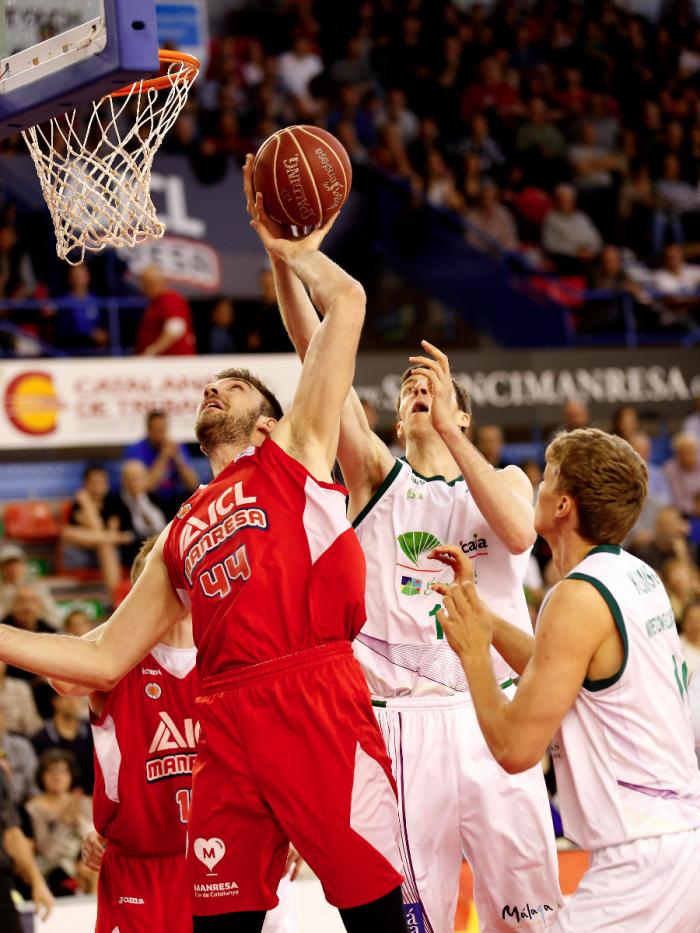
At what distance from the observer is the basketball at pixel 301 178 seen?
162 inches

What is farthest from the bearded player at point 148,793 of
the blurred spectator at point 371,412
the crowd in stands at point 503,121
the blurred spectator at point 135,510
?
the crowd in stands at point 503,121

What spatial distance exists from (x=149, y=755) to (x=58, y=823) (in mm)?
3604

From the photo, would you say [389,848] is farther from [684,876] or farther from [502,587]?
[502,587]

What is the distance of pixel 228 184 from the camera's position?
524 inches

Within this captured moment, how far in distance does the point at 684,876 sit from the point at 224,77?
12.9 m

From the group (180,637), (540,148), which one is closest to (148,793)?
(180,637)

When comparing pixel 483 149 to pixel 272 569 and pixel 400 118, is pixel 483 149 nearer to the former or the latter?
pixel 400 118

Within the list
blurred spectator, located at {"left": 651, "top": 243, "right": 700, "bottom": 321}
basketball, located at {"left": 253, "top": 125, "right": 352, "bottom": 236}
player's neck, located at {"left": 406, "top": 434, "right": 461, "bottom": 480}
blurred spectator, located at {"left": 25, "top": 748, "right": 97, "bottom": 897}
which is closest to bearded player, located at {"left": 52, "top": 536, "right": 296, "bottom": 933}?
player's neck, located at {"left": 406, "top": 434, "right": 461, "bottom": 480}

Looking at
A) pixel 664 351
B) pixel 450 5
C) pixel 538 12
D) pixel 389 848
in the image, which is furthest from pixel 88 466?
pixel 538 12

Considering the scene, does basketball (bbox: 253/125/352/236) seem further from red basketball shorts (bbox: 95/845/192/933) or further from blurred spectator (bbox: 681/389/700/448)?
blurred spectator (bbox: 681/389/700/448)

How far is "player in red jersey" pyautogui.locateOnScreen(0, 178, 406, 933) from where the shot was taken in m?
3.65

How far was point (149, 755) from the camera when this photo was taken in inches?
182

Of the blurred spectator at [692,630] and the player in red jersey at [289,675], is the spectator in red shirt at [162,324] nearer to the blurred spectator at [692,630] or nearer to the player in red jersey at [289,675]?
the blurred spectator at [692,630]

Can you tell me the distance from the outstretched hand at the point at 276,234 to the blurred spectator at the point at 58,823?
475cm
